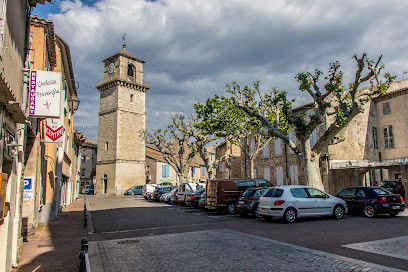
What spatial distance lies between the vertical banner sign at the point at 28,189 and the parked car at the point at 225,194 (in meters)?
9.04

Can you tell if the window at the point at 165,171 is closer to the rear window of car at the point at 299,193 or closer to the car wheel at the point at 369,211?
the rear window of car at the point at 299,193

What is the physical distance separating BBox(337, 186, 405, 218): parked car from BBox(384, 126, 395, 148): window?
1375 centimetres

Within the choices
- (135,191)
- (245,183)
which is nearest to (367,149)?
(245,183)

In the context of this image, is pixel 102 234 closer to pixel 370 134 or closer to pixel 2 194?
pixel 2 194

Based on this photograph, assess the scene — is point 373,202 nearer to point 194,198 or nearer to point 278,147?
point 194,198

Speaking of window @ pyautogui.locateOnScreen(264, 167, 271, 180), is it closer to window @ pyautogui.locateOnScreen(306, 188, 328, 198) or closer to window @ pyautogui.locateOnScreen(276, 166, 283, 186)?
window @ pyautogui.locateOnScreen(276, 166, 283, 186)

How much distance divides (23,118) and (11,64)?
1193mm

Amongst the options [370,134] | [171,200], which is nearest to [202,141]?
[171,200]

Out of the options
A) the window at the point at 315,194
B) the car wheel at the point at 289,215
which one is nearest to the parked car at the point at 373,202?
the window at the point at 315,194

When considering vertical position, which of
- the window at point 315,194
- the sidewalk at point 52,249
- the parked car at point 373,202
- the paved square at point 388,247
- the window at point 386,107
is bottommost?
the sidewalk at point 52,249

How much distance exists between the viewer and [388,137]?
26172 mm

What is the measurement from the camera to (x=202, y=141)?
30.2m

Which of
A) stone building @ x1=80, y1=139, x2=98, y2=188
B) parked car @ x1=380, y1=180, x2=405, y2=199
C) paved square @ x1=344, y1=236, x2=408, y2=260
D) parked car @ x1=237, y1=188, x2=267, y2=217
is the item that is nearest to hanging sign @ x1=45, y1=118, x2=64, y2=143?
parked car @ x1=237, y1=188, x2=267, y2=217

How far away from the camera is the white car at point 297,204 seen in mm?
12570
